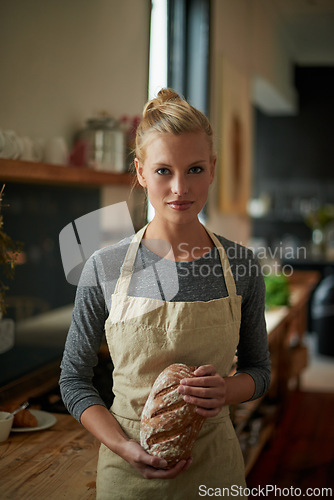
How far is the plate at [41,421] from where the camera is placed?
1629 mm

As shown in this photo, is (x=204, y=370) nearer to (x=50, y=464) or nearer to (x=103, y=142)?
(x=50, y=464)

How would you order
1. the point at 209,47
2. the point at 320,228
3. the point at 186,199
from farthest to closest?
the point at 320,228, the point at 209,47, the point at 186,199

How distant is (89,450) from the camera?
1559 mm

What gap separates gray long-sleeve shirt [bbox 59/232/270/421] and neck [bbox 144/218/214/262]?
0.01 metres

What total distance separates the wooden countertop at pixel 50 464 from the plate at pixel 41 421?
13 mm

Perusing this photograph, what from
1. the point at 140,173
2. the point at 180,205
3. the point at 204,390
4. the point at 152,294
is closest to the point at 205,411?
the point at 204,390

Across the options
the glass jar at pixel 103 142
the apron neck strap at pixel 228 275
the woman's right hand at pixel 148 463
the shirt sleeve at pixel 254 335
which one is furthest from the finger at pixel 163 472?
the glass jar at pixel 103 142

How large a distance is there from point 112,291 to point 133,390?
21 cm

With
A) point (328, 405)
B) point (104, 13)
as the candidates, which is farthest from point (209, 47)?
point (328, 405)

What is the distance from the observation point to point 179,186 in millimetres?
1200

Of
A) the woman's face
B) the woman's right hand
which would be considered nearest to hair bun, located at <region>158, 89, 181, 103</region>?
the woman's face

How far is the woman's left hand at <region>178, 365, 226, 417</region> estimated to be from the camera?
114 cm

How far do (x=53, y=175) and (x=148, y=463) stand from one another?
3.96ft

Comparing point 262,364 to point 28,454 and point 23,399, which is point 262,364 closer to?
point 28,454
